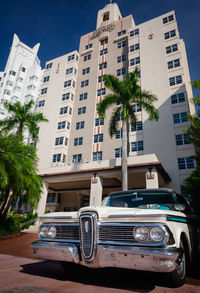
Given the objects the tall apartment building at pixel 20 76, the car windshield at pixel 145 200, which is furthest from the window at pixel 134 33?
the tall apartment building at pixel 20 76

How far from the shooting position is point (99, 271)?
4414mm

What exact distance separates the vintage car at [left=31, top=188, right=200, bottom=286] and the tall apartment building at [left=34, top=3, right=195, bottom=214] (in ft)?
51.7

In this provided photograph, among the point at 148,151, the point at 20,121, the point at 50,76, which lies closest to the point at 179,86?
the point at 148,151

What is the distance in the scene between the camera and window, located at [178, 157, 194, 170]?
22891 millimetres

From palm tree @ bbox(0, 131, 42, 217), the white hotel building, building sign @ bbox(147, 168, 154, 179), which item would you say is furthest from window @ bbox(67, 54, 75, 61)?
building sign @ bbox(147, 168, 154, 179)

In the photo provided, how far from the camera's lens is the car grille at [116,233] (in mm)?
3058

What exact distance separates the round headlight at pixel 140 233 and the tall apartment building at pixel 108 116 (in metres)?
16.0

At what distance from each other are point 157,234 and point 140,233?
251 millimetres

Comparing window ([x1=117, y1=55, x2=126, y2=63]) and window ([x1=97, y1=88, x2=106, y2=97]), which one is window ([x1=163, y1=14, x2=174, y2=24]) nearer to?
window ([x1=117, y1=55, x2=126, y2=63])

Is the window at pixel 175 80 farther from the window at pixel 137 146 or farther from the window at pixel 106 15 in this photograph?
the window at pixel 106 15

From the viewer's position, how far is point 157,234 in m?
2.93

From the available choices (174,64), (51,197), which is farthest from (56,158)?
(174,64)

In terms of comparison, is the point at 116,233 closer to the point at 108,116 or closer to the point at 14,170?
the point at 14,170

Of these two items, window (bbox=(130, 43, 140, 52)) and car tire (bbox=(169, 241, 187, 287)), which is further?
window (bbox=(130, 43, 140, 52))
